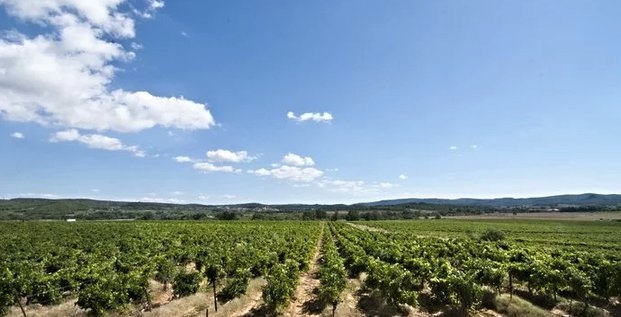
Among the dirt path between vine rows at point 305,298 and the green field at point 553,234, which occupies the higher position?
the dirt path between vine rows at point 305,298

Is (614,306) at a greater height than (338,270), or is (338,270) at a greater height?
(338,270)

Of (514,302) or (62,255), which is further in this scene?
(62,255)

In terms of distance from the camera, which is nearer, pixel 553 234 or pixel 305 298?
pixel 305 298

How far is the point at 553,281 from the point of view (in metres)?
22.6

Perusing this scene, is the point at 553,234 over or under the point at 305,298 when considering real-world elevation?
under

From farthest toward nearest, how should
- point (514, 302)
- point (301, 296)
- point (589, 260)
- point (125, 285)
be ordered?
point (589, 260)
point (301, 296)
point (514, 302)
point (125, 285)

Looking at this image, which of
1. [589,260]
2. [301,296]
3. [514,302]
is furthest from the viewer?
A: [589,260]

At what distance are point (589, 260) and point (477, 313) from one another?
17561mm

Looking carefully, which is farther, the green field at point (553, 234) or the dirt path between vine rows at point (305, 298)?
the green field at point (553, 234)

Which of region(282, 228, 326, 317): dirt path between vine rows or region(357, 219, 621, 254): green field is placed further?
region(357, 219, 621, 254): green field

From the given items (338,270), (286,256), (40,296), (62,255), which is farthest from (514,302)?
(62,255)

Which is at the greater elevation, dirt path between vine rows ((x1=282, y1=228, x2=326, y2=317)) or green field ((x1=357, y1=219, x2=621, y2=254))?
dirt path between vine rows ((x1=282, y1=228, x2=326, y2=317))

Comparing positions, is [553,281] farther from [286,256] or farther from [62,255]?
[62,255]

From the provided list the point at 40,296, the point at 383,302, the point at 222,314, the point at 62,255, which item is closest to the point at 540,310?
the point at 383,302
